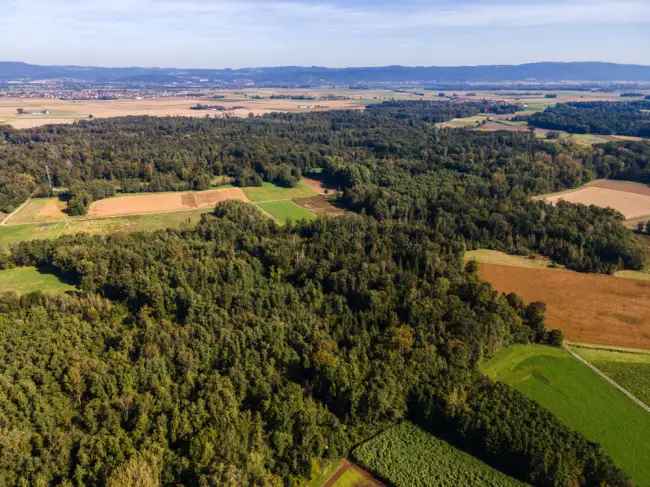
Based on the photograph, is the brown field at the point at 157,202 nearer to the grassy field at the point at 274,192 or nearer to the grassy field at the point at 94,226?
the grassy field at the point at 274,192

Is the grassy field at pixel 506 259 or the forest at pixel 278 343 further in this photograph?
the grassy field at pixel 506 259

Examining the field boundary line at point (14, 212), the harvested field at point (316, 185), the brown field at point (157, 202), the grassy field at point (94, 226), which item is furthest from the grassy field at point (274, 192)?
the field boundary line at point (14, 212)

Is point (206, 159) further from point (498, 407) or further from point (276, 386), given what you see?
point (498, 407)

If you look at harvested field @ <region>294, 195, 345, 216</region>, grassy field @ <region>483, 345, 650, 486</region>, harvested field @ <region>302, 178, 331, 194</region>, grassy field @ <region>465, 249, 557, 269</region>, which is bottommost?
grassy field @ <region>483, 345, 650, 486</region>

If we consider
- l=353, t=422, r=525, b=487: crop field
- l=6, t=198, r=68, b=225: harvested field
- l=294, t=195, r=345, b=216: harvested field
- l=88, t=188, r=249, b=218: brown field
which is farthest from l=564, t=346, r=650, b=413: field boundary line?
l=6, t=198, r=68, b=225: harvested field

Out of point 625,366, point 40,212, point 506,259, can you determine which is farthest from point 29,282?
point 625,366

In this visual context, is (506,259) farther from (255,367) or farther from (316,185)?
(316,185)

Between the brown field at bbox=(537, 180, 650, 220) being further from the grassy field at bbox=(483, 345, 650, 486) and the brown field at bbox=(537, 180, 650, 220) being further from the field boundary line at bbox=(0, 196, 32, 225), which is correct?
the field boundary line at bbox=(0, 196, 32, 225)
